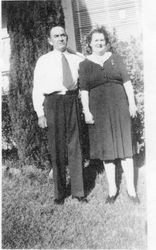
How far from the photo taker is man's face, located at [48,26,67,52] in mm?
2168

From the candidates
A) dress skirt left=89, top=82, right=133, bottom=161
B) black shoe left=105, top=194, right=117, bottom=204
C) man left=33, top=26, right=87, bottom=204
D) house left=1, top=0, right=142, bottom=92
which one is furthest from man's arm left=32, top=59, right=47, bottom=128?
house left=1, top=0, right=142, bottom=92

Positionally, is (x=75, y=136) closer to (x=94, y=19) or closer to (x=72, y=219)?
(x=72, y=219)

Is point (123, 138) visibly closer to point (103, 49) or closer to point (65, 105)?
point (65, 105)

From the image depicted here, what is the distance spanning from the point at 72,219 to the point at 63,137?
1.56 ft

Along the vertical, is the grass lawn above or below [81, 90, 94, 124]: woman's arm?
below

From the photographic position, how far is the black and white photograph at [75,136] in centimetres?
197

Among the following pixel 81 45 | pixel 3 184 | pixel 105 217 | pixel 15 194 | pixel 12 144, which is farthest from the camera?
pixel 81 45

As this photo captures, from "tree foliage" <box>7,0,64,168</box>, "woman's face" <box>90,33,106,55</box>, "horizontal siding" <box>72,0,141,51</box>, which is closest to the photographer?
"woman's face" <box>90,33,106,55</box>

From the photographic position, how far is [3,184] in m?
2.62

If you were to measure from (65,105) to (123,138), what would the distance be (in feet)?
1.28

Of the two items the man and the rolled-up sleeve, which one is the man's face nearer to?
the man

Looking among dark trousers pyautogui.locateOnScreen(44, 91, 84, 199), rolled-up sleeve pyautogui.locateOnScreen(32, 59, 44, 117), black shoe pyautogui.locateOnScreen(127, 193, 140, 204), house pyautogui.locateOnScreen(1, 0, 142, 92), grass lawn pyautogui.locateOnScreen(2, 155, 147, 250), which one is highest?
house pyautogui.locateOnScreen(1, 0, 142, 92)

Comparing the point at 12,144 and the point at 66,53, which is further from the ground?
the point at 66,53

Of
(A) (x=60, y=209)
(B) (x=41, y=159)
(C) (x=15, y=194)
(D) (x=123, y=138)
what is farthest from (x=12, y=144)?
(D) (x=123, y=138)
